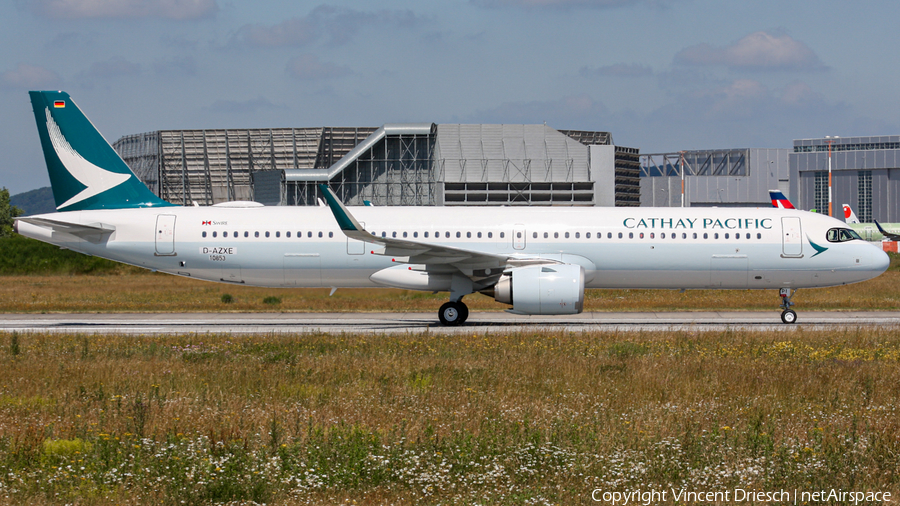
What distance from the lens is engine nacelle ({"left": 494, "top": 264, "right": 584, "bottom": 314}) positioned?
22953 millimetres

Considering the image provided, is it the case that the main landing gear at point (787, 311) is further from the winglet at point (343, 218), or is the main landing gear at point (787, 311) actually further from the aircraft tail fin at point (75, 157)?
the aircraft tail fin at point (75, 157)

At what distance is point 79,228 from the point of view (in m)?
25.7

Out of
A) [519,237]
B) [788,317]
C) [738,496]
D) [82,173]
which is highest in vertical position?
[82,173]

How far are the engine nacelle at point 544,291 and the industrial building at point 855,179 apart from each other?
10816 cm

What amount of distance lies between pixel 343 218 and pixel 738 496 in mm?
16269

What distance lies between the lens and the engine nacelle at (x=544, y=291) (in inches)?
904

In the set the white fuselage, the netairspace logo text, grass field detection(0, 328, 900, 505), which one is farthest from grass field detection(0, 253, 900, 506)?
the white fuselage

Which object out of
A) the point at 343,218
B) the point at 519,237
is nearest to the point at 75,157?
the point at 343,218

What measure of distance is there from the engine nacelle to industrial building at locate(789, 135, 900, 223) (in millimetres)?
108163

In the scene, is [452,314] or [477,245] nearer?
[452,314]

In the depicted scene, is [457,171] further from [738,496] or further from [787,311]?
[738,496]

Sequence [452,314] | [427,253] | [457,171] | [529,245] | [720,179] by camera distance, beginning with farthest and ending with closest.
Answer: [720,179] < [457,171] < [529,245] < [452,314] < [427,253]

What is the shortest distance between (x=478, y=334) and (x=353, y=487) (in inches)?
534

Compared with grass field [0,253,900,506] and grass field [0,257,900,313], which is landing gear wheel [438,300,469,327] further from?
grass field [0,257,900,313]
